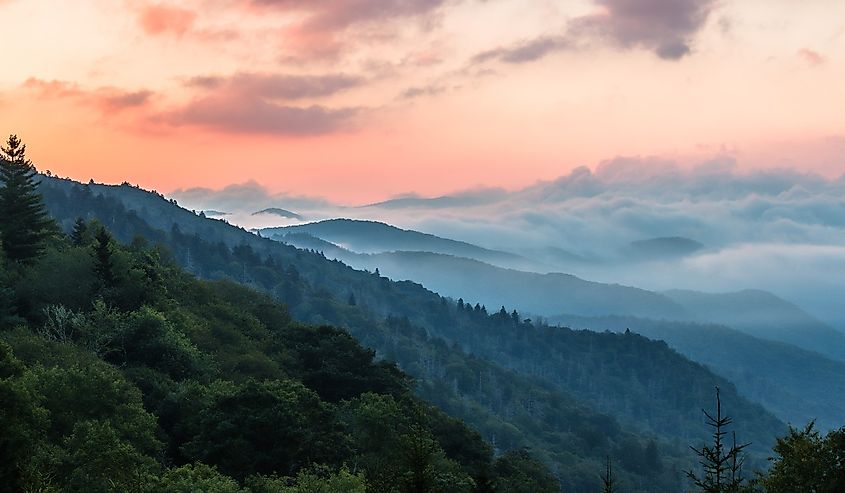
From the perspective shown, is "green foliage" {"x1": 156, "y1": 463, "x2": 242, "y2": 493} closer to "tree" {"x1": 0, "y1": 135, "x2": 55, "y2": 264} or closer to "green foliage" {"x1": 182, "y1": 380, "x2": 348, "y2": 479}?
"green foliage" {"x1": 182, "y1": 380, "x2": 348, "y2": 479}

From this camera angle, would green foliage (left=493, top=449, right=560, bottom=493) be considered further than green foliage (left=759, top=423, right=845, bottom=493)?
Yes

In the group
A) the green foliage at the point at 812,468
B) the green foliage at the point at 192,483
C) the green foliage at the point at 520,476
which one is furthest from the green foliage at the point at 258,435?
the green foliage at the point at 812,468

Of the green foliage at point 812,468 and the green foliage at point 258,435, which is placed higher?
the green foliage at point 812,468

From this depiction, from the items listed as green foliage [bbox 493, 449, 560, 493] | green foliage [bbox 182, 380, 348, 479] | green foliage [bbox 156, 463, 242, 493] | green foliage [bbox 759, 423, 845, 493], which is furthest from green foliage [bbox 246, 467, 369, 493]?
green foliage [bbox 493, 449, 560, 493]

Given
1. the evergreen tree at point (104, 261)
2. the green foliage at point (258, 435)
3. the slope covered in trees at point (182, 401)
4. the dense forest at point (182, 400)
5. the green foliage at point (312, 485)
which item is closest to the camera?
the slope covered in trees at point (182, 401)

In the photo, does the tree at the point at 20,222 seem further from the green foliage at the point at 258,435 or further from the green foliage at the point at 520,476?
the green foliage at the point at 520,476

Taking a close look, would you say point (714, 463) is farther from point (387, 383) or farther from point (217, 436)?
point (387, 383)

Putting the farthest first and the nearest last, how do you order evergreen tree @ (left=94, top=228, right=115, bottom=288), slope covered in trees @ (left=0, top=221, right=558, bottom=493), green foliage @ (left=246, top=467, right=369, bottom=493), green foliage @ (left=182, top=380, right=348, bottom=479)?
1. evergreen tree @ (left=94, top=228, right=115, bottom=288)
2. green foliage @ (left=182, top=380, right=348, bottom=479)
3. green foliage @ (left=246, top=467, right=369, bottom=493)
4. slope covered in trees @ (left=0, top=221, right=558, bottom=493)

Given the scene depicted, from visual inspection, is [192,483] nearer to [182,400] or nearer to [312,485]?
[312,485]

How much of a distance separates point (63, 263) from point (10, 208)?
9.97 metres

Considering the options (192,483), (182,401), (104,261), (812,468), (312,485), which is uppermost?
(104,261)

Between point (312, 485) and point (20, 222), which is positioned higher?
point (20, 222)

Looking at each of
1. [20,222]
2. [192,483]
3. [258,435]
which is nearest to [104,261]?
[20,222]

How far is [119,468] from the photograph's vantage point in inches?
1708
